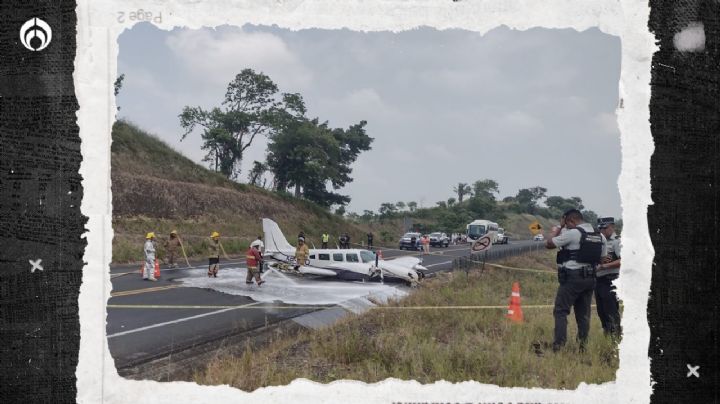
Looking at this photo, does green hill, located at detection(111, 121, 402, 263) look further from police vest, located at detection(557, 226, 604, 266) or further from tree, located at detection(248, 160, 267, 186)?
police vest, located at detection(557, 226, 604, 266)

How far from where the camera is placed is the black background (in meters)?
2.77

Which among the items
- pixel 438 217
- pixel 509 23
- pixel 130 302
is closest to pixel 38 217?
pixel 509 23

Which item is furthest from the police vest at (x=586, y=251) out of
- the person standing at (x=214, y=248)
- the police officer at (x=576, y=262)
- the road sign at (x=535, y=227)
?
the person standing at (x=214, y=248)

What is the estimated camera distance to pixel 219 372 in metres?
3.36

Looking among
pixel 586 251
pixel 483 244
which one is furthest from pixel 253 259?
pixel 586 251

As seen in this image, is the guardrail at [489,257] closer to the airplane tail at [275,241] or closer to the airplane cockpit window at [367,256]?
the airplane cockpit window at [367,256]

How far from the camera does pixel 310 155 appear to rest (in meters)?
6.06

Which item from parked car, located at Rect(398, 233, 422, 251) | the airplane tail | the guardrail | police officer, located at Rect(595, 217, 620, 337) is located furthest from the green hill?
parked car, located at Rect(398, 233, 422, 251)

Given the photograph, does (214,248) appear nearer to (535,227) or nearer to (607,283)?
(535,227)

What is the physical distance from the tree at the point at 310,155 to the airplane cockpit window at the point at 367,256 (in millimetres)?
5324

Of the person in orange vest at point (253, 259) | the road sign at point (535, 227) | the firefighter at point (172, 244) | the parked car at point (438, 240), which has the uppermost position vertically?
the road sign at point (535, 227)

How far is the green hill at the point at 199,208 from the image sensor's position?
6.16m

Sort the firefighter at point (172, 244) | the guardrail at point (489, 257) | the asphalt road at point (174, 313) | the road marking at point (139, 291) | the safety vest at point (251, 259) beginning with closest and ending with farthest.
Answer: the asphalt road at point (174, 313), the safety vest at point (251, 259), the firefighter at point (172, 244), the road marking at point (139, 291), the guardrail at point (489, 257)

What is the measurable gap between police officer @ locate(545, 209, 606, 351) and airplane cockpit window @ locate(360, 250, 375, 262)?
282 inches
